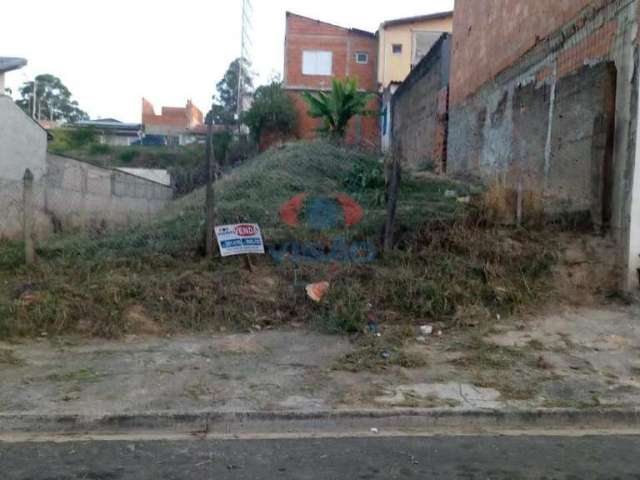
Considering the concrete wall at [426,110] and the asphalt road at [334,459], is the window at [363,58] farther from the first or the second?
the asphalt road at [334,459]

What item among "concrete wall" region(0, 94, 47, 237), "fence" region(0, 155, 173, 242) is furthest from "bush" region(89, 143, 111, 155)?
"concrete wall" region(0, 94, 47, 237)

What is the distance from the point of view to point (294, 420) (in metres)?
5.45

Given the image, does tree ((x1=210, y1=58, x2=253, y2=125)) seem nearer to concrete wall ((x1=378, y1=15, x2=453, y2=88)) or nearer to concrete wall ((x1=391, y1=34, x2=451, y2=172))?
concrete wall ((x1=378, y1=15, x2=453, y2=88))

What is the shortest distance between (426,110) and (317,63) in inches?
661

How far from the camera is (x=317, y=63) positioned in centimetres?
3634

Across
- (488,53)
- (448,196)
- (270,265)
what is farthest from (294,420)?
(488,53)

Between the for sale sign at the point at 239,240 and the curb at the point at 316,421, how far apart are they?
388 centimetres

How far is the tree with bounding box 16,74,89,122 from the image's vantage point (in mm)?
58938

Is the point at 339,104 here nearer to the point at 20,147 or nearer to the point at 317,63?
the point at 317,63

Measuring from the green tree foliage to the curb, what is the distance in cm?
2928

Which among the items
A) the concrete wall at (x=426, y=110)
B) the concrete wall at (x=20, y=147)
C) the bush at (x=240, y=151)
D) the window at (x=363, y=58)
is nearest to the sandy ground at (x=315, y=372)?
the concrete wall at (x=20, y=147)

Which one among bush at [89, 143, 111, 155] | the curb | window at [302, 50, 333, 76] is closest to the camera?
the curb

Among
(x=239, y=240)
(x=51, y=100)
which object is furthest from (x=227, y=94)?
(x=239, y=240)

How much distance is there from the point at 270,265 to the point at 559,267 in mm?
3982
